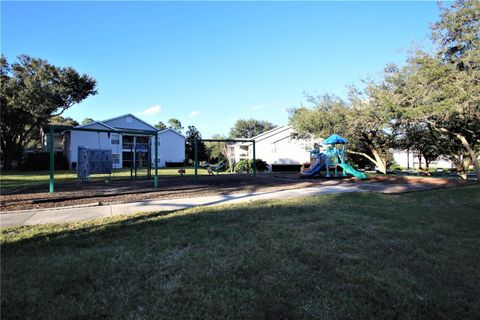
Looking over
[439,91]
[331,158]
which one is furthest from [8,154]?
[439,91]

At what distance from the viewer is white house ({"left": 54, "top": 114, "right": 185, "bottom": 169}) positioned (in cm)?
Result: 3170

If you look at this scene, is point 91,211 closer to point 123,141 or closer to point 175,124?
point 123,141

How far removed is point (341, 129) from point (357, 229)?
17416 millimetres

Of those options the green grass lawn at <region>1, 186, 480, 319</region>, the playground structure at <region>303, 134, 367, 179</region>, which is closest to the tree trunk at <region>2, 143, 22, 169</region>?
the playground structure at <region>303, 134, 367, 179</region>

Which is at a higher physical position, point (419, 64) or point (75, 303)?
point (419, 64)

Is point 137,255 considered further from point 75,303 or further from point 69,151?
point 69,151

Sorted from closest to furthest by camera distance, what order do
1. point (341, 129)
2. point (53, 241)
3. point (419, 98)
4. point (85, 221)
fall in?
point (53, 241) < point (85, 221) < point (419, 98) < point (341, 129)

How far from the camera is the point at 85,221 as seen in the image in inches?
234

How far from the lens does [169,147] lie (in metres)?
43.8

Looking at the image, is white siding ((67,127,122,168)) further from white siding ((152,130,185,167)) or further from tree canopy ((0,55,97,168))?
white siding ((152,130,185,167))

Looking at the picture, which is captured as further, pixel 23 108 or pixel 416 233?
pixel 23 108

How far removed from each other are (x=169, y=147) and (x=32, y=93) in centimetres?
1833

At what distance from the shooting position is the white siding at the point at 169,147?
43.0 m

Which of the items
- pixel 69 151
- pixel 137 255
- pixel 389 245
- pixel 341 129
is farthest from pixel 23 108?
pixel 389 245
